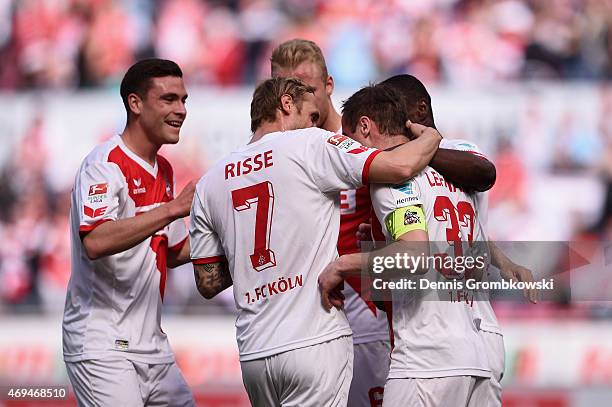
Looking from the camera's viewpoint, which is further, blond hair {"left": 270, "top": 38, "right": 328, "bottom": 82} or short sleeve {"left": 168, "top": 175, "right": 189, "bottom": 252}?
blond hair {"left": 270, "top": 38, "right": 328, "bottom": 82}

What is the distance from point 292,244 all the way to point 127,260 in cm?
134

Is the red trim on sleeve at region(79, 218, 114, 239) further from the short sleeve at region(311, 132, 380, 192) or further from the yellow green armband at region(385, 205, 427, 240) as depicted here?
the yellow green armband at region(385, 205, 427, 240)

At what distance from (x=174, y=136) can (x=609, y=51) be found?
7966 millimetres

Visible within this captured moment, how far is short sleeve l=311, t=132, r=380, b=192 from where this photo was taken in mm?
4406

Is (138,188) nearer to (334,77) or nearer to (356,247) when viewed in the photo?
(356,247)

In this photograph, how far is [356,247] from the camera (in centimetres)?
545

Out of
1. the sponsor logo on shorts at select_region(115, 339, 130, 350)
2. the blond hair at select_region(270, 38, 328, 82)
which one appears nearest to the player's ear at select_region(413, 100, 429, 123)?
the blond hair at select_region(270, 38, 328, 82)

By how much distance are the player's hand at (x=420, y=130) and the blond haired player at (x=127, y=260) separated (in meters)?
1.17

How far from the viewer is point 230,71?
12.2m

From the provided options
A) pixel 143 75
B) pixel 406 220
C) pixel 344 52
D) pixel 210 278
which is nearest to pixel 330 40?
pixel 344 52

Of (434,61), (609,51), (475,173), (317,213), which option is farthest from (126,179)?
(609,51)

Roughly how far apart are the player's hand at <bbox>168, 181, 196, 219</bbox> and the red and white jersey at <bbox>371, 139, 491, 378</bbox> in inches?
41.0

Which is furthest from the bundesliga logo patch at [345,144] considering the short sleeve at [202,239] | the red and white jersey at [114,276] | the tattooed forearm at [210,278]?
the red and white jersey at [114,276]

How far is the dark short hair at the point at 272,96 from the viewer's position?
4738 mm
